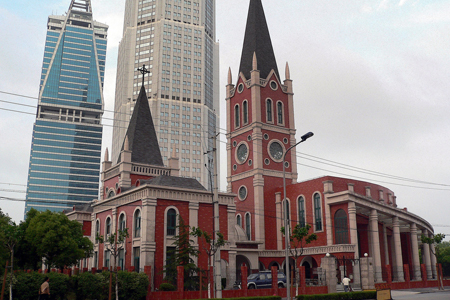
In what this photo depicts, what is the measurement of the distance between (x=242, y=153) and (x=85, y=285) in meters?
33.5

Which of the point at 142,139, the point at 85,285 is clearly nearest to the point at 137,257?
the point at 85,285

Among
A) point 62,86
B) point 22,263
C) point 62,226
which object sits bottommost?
point 22,263

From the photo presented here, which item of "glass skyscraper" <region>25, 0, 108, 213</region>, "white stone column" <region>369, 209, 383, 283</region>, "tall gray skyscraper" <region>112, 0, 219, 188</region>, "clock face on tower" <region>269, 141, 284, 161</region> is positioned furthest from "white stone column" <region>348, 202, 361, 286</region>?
"glass skyscraper" <region>25, 0, 108, 213</region>

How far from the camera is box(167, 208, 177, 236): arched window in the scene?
39.0 meters

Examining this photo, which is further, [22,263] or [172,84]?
[172,84]

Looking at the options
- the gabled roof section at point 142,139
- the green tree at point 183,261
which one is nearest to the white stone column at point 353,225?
the green tree at point 183,261

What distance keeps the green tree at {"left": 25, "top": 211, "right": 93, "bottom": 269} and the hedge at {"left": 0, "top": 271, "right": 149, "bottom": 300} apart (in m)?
10.4

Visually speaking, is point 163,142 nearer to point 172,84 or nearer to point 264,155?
point 172,84

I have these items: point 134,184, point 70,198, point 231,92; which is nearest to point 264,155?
point 231,92

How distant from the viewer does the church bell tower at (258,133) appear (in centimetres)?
5597

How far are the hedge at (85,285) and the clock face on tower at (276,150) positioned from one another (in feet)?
101

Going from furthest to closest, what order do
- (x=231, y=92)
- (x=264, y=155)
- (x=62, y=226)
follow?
(x=231, y=92) < (x=264, y=155) < (x=62, y=226)

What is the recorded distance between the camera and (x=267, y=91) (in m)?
60.7

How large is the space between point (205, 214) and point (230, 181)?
64.4 ft
